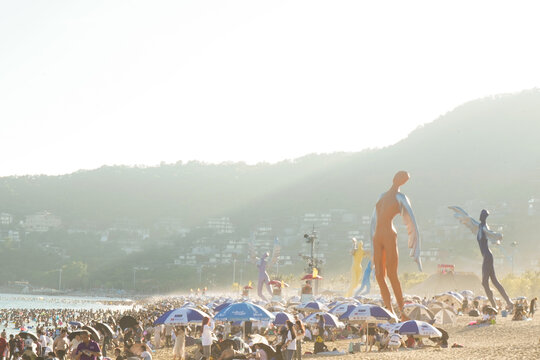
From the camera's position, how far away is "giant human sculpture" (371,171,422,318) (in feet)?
79.4

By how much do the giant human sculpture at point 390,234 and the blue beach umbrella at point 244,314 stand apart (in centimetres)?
602

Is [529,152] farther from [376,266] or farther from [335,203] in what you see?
[376,266]

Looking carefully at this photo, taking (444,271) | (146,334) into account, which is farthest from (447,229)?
(146,334)

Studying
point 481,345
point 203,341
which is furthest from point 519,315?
point 203,341

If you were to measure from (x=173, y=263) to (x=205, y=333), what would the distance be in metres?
176

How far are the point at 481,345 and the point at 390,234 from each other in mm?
4580

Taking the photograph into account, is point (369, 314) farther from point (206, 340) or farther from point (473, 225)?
point (473, 225)

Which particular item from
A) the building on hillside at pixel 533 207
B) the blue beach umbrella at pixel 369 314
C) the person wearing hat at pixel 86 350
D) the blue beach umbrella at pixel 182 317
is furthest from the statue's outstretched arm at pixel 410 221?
the building on hillside at pixel 533 207

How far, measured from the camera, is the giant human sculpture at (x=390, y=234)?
24.2 meters

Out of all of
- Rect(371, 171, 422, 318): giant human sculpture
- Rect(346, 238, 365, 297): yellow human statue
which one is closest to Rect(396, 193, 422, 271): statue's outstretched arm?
Rect(371, 171, 422, 318): giant human sculpture

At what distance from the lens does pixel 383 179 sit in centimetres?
19112

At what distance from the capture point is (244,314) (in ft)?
65.1

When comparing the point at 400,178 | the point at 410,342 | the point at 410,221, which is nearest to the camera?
the point at 410,342

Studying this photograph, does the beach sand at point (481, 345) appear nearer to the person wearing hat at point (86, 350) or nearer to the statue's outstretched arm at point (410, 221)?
the statue's outstretched arm at point (410, 221)
